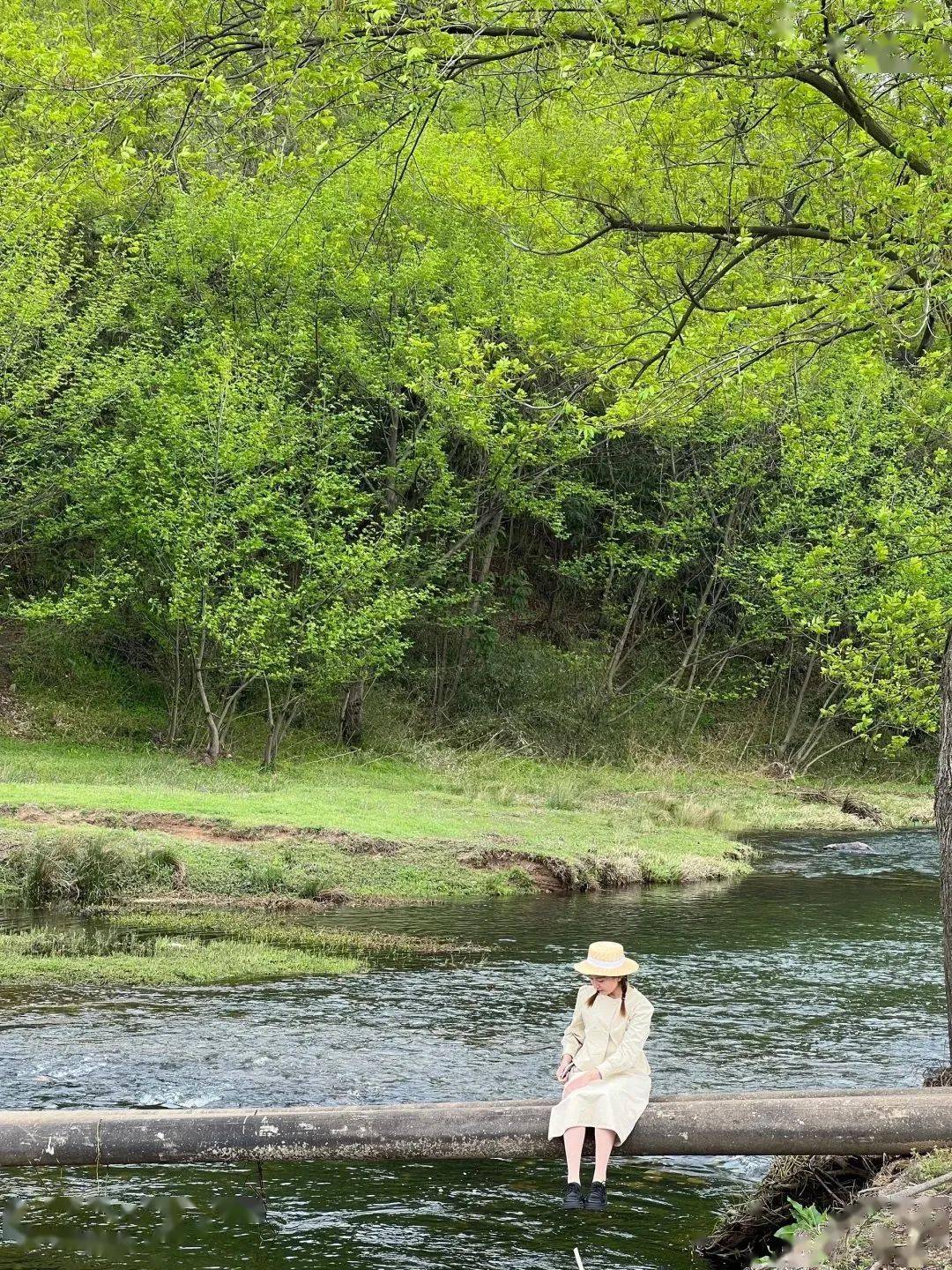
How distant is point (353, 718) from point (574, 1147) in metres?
29.0

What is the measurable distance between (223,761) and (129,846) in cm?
1208

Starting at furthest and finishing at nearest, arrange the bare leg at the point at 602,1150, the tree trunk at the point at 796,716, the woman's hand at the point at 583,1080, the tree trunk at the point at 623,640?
the tree trunk at the point at 796,716 < the tree trunk at the point at 623,640 < the woman's hand at the point at 583,1080 < the bare leg at the point at 602,1150

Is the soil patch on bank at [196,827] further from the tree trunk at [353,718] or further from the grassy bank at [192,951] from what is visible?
the tree trunk at [353,718]

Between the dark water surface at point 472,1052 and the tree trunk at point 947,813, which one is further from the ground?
the tree trunk at point 947,813

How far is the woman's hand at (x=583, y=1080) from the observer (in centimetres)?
767

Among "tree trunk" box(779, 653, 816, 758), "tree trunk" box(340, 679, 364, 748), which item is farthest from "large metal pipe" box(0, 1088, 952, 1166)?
"tree trunk" box(779, 653, 816, 758)

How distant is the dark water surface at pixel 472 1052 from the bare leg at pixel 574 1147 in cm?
77

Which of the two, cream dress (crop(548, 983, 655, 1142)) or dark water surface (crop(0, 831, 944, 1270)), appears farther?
dark water surface (crop(0, 831, 944, 1270))

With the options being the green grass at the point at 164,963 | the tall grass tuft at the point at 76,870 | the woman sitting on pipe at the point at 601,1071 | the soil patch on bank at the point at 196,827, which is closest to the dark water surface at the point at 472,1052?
the green grass at the point at 164,963

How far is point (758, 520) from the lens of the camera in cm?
4325

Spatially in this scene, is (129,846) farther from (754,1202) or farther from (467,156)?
(467,156)

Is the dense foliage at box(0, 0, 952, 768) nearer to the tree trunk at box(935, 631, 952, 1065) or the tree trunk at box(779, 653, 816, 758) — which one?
the tree trunk at box(779, 653, 816, 758)

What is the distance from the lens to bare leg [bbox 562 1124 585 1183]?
24.3 feet

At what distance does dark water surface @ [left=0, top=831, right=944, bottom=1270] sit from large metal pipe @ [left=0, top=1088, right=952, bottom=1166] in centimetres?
73
